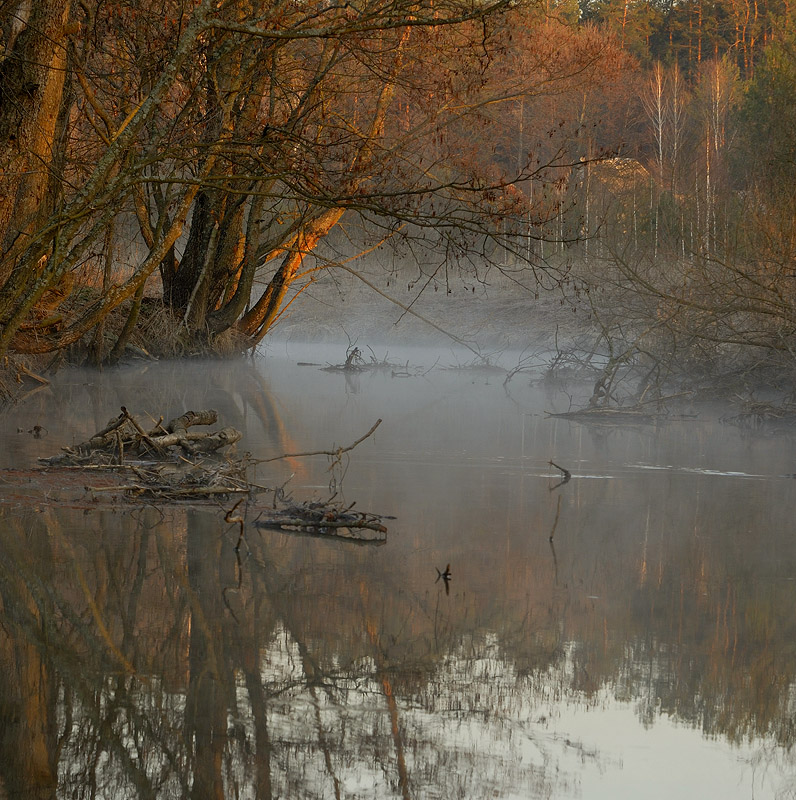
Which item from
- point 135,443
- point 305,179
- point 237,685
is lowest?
point 237,685

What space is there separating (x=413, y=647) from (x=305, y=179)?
380cm

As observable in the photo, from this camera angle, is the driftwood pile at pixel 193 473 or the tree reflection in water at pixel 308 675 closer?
the tree reflection in water at pixel 308 675

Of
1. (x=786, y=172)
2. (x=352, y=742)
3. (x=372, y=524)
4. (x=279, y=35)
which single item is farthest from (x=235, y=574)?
(x=786, y=172)

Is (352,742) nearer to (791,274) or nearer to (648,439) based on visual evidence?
(648,439)

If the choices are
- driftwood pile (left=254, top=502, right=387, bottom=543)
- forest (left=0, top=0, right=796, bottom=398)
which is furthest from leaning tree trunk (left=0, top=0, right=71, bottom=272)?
driftwood pile (left=254, top=502, right=387, bottom=543)

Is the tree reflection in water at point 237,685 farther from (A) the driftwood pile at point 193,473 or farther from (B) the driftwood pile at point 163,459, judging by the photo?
(B) the driftwood pile at point 163,459

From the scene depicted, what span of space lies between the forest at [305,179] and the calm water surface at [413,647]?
5.70 feet

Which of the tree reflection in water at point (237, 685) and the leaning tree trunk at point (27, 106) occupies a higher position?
the leaning tree trunk at point (27, 106)

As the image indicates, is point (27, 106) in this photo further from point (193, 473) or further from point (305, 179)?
point (193, 473)

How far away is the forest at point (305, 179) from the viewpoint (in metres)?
7.20

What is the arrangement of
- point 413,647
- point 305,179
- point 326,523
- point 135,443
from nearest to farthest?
1. point 413,647
2. point 326,523
3. point 305,179
4. point 135,443

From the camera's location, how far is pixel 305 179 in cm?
710

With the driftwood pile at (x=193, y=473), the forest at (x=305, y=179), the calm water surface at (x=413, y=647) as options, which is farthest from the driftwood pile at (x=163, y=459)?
the forest at (x=305, y=179)

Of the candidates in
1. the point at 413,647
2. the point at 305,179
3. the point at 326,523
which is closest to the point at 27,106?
the point at 305,179
